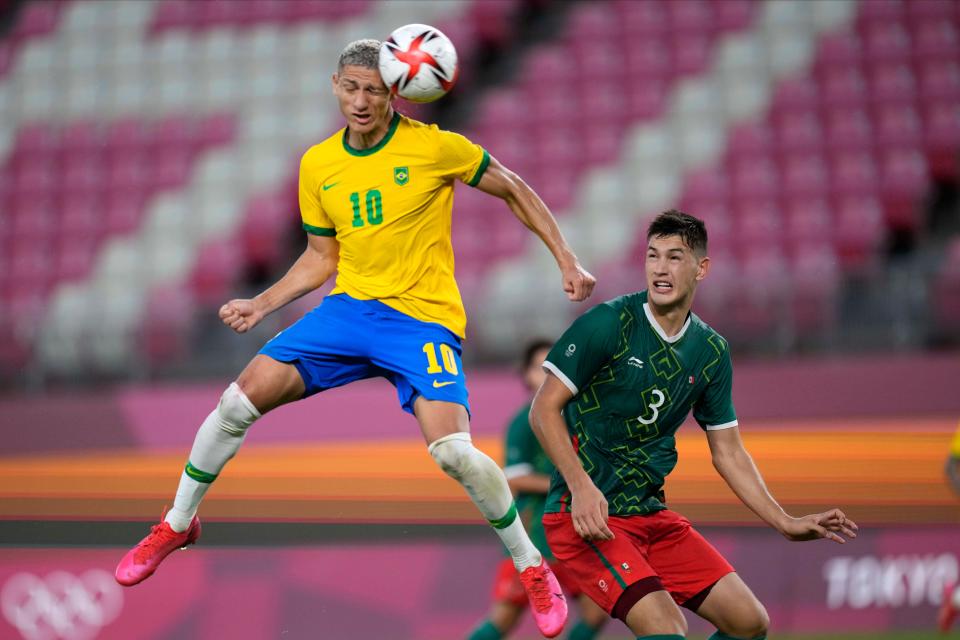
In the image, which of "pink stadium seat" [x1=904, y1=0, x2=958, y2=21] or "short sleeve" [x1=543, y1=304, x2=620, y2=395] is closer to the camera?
"short sleeve" [x1=543, y1=304, x2=620, y2=395]

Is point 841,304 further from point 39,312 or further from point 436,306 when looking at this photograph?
point 39,312

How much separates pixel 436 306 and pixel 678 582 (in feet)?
5.13

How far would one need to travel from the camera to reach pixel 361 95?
546cm

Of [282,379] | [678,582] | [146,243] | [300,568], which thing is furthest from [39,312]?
[678,582]

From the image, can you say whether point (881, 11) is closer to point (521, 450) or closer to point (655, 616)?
point (521, 450)

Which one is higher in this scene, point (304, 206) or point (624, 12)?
point (624, 12)

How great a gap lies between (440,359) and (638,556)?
118 cm

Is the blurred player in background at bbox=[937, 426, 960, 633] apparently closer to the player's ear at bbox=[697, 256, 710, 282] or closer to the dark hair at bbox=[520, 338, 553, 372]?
the dark hair at bbox=[520, 338, 553, 372]

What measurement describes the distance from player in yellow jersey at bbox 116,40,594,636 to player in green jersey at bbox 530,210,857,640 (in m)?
0.37

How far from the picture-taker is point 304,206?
583 cm

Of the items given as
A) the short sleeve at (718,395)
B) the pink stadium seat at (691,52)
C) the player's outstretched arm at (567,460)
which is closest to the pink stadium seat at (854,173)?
the pink stadium seat at (691,52)

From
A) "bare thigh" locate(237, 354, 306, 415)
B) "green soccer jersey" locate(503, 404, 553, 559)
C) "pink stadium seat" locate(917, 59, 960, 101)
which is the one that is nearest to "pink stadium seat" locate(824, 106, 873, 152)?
"pink stadium seat" locate(917, 59, 960, 101)

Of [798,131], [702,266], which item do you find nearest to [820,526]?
[702,266]

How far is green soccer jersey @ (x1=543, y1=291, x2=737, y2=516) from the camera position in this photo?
528 centimetres
